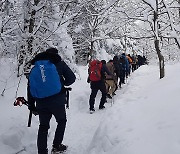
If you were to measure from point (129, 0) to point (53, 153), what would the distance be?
27.7ft

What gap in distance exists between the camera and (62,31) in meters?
10.7

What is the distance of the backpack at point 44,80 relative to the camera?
4.35 m

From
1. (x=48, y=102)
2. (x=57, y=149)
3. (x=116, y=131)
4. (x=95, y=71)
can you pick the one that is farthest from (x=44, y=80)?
(x=95, y=71)

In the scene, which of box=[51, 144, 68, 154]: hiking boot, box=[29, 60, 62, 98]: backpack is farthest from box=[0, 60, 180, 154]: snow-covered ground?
box=[29, 60, 62, 98]: backpack

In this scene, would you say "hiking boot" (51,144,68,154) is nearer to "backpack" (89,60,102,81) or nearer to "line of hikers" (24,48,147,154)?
"line of hikers" (24,48,147,154)

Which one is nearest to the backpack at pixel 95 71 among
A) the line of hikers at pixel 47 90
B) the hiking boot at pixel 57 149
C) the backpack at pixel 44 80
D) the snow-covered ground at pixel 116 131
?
the snow-covered ground at pixel 116 131

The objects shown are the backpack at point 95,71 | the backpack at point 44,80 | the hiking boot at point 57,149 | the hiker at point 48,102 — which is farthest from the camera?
the backpack at point 95,71

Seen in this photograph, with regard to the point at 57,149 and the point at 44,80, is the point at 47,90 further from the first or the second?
the point at 57,149

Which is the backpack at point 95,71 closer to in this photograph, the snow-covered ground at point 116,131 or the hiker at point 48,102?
the snow-covered ground at point 116,131

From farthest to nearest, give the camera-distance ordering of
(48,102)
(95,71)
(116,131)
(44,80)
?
1. (95,71)
2. (116,131)
3. (48,102)
4. (44,80)

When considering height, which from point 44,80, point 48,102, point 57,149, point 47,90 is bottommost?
point 57,149

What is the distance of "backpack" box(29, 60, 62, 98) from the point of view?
435cm

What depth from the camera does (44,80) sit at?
4.34 meters

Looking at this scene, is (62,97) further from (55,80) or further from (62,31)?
(62,31)
